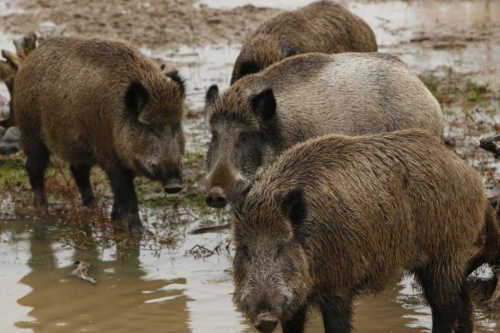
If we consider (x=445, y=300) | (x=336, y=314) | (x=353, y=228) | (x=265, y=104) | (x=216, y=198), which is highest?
(x=265, y=104)

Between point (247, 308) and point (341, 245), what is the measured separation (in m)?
0.67

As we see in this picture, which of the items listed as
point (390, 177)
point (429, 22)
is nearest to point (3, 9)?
point (429, 22)

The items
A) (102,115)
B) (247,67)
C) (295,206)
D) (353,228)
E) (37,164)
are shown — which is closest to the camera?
(295,206)

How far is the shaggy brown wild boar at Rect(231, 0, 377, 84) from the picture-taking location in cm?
970

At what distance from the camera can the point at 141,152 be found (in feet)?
28.3

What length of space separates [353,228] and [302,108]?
2.07 meters

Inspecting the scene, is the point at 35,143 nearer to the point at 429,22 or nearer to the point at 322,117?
the point at 322,117

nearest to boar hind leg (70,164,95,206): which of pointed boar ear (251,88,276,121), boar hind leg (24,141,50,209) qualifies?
boar hind leg (24,141,50,209)

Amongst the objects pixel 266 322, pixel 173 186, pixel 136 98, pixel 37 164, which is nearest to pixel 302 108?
pixel 173 186

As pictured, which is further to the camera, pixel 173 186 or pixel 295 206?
pixel 173 186

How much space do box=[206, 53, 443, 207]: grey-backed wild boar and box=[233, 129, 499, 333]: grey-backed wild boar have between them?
1.32 m

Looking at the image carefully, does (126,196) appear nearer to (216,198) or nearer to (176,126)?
(176,126)

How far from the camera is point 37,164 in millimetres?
9469

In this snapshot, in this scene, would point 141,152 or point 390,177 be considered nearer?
point 390,177
